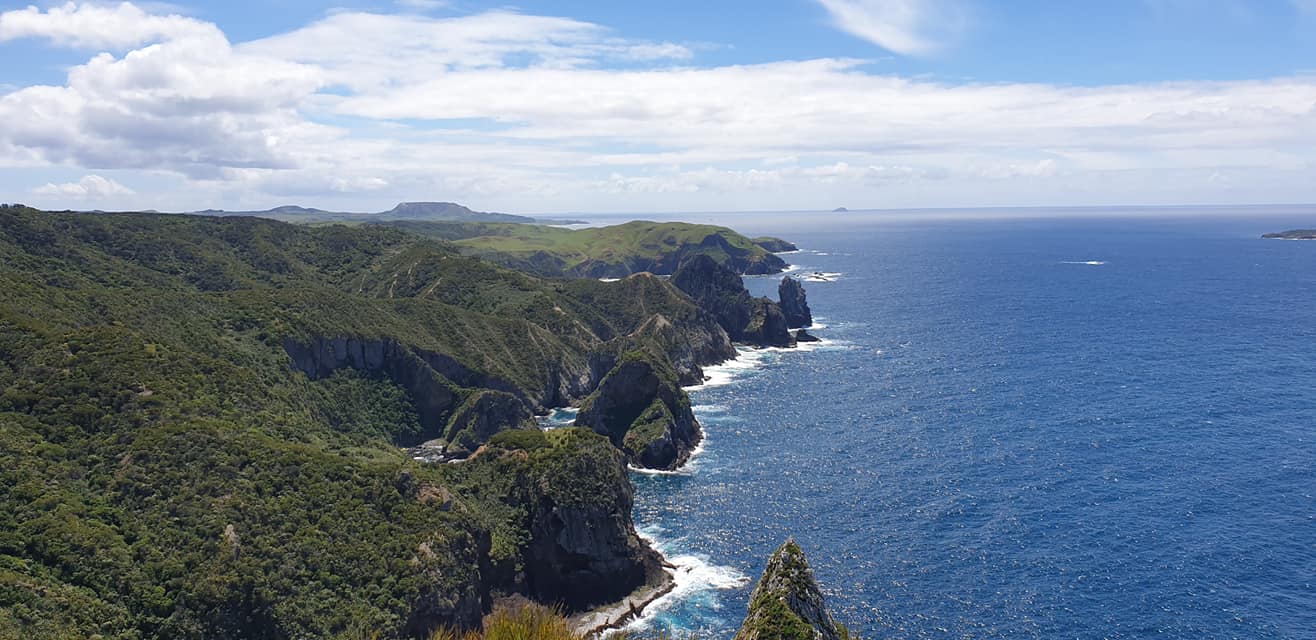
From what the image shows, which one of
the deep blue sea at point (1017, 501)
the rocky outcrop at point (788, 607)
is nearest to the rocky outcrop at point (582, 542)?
the deep blue sea at point (1017, 501)

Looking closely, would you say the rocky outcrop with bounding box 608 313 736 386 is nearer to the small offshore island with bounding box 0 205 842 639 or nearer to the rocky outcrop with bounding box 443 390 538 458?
the small offshore island with bounding box 0 205 842 639

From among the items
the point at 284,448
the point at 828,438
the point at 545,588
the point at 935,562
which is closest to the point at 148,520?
the point at 284,448

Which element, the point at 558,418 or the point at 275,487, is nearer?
the point at 275,487

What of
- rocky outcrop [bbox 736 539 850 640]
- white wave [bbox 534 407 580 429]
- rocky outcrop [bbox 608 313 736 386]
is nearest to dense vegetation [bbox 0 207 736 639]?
white wave [bbox 534 407 580 429]

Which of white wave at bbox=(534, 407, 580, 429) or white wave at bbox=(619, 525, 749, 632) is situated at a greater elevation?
white wave at bbox=(534, 407, 580, 429)

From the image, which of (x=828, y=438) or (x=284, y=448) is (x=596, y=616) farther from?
(x=828, y=438)

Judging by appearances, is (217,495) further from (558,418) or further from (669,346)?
(669,346)

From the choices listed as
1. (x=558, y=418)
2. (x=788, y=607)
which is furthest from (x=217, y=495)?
(x=558, y=418)
